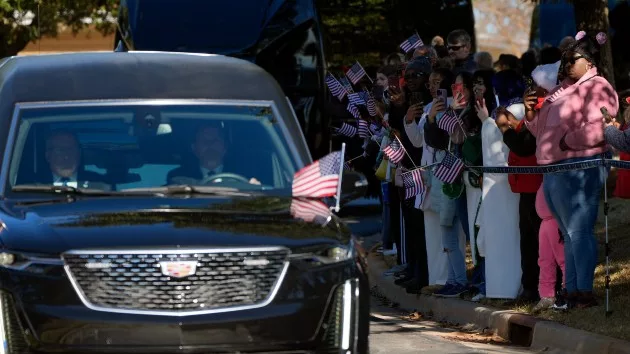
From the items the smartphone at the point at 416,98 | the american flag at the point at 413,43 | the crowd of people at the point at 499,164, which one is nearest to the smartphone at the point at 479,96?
the crowd of people at the point at 499,164

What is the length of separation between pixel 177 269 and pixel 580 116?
5232 millimetres

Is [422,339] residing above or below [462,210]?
below

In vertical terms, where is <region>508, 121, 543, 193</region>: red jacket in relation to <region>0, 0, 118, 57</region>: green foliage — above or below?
below

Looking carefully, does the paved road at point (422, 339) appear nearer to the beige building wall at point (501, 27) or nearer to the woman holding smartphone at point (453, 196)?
the woman holding smartphone at point (453, 196)

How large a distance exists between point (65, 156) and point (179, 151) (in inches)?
22.9

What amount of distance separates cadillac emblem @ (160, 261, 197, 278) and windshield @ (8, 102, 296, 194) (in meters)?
1.15

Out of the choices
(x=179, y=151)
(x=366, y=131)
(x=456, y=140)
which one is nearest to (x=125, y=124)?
(x=179, y=151)

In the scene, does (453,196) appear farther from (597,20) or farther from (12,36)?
(12,36)

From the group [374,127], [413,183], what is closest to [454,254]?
[413,183]

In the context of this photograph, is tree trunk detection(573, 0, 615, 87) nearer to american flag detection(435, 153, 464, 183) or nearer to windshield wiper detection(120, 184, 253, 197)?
american flag detection(435, 153, 464, 183)

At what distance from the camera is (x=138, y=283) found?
686 cm

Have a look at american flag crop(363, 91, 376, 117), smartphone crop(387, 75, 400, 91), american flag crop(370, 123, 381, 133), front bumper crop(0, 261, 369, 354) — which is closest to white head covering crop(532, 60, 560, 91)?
smartphone crop(387, 75, 400, 91)

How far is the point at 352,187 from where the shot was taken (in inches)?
322

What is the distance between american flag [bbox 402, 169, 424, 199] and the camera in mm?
14148
